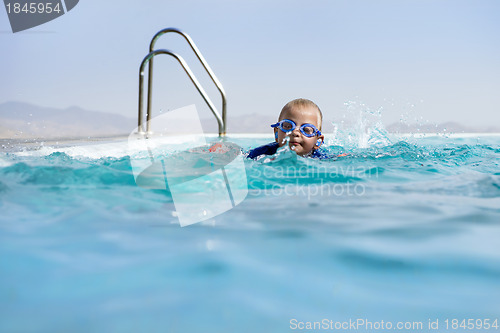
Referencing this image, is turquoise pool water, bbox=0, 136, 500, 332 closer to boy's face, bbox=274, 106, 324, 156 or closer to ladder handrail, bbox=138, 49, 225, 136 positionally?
boy's face, bbox=274, 106, 324, 156

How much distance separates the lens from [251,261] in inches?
47.0

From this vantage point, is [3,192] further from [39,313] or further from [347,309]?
[347,309]

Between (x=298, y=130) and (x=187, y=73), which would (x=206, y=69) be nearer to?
(x=187, y=73)

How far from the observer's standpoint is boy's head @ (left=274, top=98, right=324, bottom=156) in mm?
3520

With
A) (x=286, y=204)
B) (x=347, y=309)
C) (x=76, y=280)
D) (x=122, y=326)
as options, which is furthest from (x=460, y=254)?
(x=76, y=280)

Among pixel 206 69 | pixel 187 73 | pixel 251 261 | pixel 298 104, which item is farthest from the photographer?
pixel 206 69

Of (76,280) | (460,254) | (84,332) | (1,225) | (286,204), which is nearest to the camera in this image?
(84,332)

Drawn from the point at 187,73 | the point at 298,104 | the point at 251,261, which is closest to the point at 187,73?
the point at 187,73

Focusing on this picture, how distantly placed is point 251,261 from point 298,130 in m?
2.42

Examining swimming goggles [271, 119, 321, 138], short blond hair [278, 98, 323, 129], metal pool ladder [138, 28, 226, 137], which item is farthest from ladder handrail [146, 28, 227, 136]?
swimming goggles [271, 119, 321, 138]

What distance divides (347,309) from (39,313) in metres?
0.67

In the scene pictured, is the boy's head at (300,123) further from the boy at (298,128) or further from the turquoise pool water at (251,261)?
the turquoise pool water at (251,261)

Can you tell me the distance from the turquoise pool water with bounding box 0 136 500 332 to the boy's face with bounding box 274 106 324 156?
4.60 ft

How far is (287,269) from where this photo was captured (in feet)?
3.76
